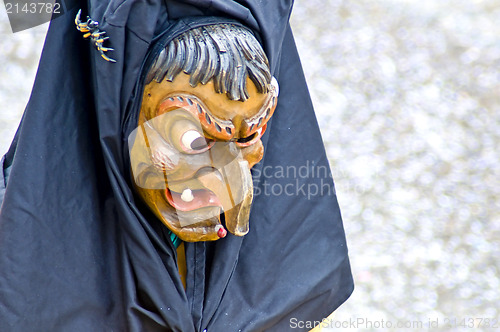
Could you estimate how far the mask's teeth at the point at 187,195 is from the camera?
1059 mm

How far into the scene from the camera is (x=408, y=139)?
3025 millimetres

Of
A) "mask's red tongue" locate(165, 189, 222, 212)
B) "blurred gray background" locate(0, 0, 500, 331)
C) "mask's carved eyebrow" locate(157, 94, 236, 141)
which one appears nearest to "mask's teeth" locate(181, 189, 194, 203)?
"mask's red tongue" locate(165, 189, 222, 212)

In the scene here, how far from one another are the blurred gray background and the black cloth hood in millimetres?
1133

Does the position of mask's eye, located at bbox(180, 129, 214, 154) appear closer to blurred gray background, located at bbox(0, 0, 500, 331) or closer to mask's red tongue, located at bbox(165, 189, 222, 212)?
mask's red tongue, located at bbox(165, 189, 222, 212)

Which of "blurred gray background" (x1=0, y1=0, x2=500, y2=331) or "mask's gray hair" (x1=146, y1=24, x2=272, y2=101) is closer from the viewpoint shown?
"mask's gray hair" (x1=146, y1=24, x2=272, y2=101)

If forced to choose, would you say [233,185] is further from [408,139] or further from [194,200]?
[408,139]

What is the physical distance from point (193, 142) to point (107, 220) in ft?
0.72

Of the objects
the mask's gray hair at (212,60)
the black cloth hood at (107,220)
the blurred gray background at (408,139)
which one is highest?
the mask's gray hair at (212,60)

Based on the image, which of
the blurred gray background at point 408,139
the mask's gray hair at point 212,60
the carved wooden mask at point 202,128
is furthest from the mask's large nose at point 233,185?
the blurred gray background at point 408,139

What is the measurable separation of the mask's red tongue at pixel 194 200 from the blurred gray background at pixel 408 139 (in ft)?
4.29

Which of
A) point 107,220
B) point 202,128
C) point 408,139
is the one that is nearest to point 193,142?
point 202,128

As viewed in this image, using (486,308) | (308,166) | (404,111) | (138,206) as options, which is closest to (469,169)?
(404,111)

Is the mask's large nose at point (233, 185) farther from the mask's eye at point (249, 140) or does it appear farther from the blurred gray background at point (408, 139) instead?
the blurred gray background at point (408, 139)

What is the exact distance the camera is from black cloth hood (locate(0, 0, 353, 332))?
39.2 inches
